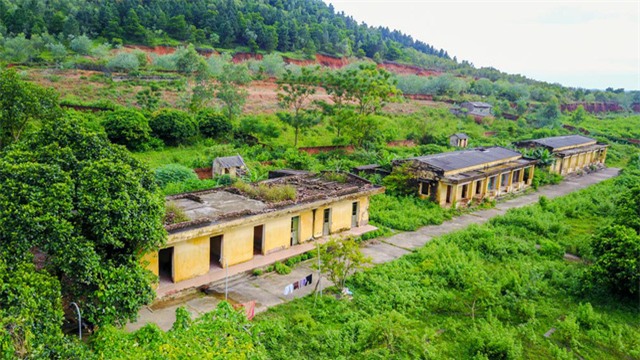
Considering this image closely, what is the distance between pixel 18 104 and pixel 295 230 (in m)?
13.3

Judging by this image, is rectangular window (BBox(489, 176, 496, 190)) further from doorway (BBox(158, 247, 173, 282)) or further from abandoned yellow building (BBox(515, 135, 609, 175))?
doorway (BBox(158, 247, 173, 282))

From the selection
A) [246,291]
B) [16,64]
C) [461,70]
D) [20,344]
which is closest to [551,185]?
[246,291]

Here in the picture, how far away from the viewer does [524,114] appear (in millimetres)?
66750

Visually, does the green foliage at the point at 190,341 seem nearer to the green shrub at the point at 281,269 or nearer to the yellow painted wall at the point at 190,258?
the yellow painted wall at the point at 190,258

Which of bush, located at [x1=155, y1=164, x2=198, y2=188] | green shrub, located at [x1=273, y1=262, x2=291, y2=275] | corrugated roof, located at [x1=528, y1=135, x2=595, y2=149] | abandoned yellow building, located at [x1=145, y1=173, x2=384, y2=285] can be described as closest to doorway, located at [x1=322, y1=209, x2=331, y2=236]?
abandoned yellow building, located at [x1=145, y1=173, x2=384, y2=285]

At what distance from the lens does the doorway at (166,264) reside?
48.3 ft

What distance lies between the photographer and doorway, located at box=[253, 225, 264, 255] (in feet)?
56.8

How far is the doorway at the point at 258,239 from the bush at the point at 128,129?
607 inches

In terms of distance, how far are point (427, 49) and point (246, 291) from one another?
16319 cm

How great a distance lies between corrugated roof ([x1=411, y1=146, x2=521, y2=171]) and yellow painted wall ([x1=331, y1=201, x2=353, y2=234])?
7.94 metres

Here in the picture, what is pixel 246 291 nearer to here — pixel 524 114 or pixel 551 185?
pixel 551 185

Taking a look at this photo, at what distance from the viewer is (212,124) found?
34438 millimetres

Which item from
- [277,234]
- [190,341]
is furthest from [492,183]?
[190,341]

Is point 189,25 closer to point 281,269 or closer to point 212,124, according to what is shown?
Answer: point 212,124
